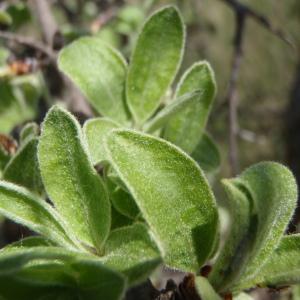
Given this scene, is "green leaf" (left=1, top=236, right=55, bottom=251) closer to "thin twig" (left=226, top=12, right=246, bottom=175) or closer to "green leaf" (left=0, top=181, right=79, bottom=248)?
"green leaf" (left=0, top=181, right=79, bottom=248)

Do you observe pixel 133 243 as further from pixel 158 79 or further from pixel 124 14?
pixel 124 14

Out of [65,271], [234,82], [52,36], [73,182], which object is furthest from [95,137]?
[234,82]

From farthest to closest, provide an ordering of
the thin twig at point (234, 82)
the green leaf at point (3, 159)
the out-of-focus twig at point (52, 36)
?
the thin twig at point (234, 82)
the out-of-focus twig at point (52, 36)
the green leaf at point (3, 159)

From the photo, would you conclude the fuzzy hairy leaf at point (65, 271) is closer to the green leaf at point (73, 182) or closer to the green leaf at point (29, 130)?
the green leaf at point (73, 182)

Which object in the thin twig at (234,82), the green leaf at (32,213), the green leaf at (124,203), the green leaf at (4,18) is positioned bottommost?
the thin twig at (234,82)

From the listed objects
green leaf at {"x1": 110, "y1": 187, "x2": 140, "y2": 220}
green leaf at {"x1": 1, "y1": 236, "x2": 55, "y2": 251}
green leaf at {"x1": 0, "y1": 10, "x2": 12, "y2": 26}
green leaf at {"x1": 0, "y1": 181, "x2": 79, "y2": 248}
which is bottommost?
green leaf at {"x1": 1, "y1": 236, "x2": 55, "y2": 251}

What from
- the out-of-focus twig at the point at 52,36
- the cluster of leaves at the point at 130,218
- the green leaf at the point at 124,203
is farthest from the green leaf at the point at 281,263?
the out-of-focus twig at the point at 52,36

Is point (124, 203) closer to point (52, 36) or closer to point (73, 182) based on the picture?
point (73, 182)

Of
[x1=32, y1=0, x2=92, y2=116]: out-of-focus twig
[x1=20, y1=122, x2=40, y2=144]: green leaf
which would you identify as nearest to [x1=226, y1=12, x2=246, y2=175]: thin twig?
[x1=32, y1=0, x2=92, y2=116]: out-of-focus twig
